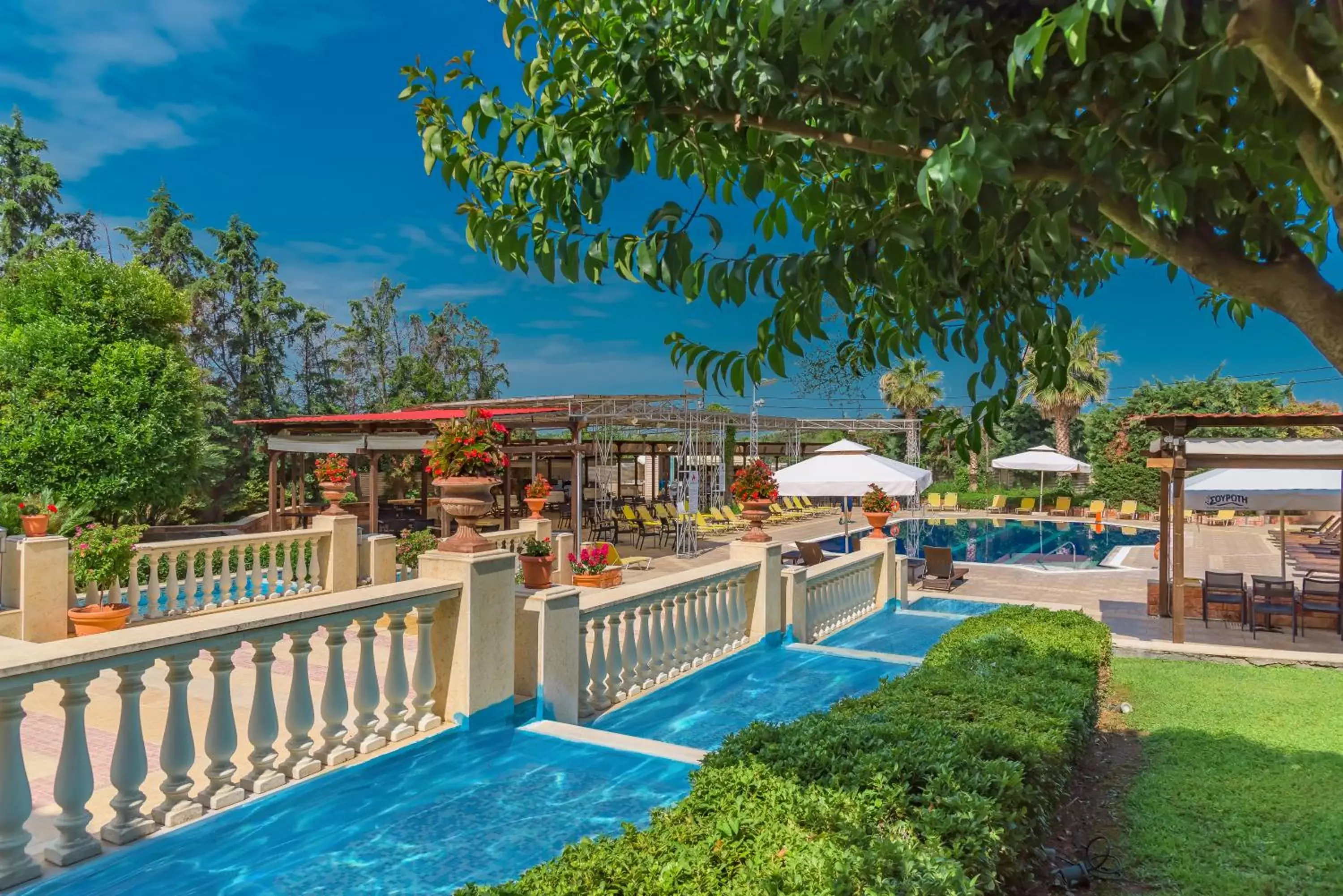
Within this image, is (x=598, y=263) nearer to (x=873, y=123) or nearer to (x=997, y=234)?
(x=873, y=123)

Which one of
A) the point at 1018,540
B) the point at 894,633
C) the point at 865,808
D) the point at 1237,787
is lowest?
the point at 1018,540

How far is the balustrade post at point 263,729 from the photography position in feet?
12.3

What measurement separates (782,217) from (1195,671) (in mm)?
8230

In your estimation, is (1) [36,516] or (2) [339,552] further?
(2) [339,552]

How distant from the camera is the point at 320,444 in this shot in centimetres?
1598

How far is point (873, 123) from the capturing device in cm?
236

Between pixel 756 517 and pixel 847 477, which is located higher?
pixel 847 477

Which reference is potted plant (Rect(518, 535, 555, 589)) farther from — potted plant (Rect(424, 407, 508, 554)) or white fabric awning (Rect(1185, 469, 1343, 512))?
white fabric awning (Rect(1185, 469, 1343, 512))

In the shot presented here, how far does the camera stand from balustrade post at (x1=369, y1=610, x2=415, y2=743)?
452 centimetres

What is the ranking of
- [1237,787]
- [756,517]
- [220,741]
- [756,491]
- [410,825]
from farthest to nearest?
1. [756,491]
2. [756,517]
3. [1237,787]
4. [410,825]
5. [220,741]

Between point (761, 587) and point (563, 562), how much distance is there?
196 inches

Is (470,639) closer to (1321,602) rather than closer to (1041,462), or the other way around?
(1321,602)

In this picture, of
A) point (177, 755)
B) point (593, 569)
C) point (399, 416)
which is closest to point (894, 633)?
point (593, 569)

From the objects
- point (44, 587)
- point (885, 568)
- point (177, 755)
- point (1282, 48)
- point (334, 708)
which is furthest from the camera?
point (885, 568)
